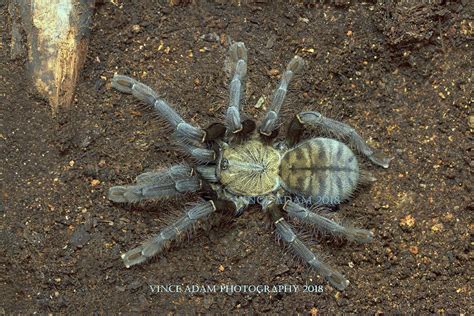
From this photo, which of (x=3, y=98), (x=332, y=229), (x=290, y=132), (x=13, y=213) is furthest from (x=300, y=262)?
(x=3, y=98)

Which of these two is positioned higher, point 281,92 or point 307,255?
point 281,92

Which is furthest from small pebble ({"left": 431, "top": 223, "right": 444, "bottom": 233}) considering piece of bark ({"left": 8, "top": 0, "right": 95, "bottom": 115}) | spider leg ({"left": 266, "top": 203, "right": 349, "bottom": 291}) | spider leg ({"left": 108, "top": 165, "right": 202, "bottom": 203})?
piece of bark ({"left": 8, "top": 0, "right": 95, "bottom": 115})

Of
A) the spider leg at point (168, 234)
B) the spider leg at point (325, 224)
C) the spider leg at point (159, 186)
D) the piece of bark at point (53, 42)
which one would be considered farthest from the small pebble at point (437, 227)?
the piece of bark at point (53, 42)

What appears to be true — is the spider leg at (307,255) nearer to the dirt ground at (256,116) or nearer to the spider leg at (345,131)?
the dirt ground at (256,116)

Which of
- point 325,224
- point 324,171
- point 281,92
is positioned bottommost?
point 325,224

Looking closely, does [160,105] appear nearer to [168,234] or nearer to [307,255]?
[168,234]

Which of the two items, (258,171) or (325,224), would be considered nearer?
(325,224)

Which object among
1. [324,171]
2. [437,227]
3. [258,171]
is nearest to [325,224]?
[324,171]
